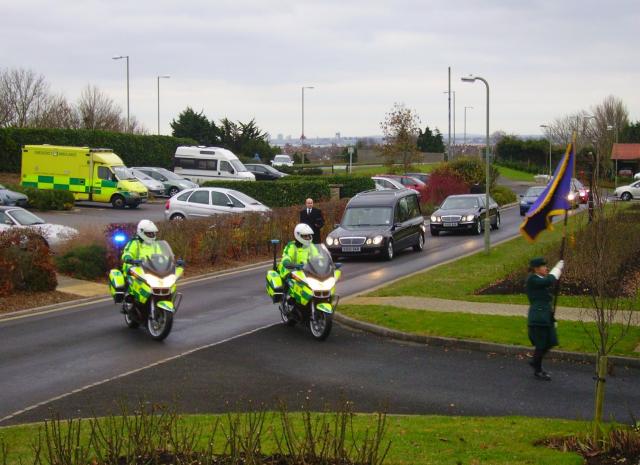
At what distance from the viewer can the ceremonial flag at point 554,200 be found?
1020 cm

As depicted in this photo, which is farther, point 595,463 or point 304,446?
point 595,463

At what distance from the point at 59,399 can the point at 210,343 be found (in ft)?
12.4

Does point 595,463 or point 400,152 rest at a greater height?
point 400,152

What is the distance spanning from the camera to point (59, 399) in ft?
34.1

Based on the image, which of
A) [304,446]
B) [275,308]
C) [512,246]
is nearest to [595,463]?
[304,446]

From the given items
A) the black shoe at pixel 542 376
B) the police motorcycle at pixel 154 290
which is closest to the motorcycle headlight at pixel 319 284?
the police motorcycle at pixel 154 290

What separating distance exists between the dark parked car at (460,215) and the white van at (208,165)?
1867 centimetres

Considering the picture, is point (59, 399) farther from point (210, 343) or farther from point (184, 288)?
point (184, 288)

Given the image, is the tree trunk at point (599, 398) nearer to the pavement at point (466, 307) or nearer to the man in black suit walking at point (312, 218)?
the pavement at point (466, 307)

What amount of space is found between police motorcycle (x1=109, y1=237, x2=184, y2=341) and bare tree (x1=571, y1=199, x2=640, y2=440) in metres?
6.15

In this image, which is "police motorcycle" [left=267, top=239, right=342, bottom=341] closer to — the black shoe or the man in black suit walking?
the black shoe

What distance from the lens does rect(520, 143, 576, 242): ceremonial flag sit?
402 inches

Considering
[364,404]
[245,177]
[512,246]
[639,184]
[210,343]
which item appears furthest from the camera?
[639,184]

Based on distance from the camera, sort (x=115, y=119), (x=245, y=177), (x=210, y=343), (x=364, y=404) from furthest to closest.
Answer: (x=115, y=119) < (x=245, y=177) < (x=210, y=343) < (x=364, y=404)
